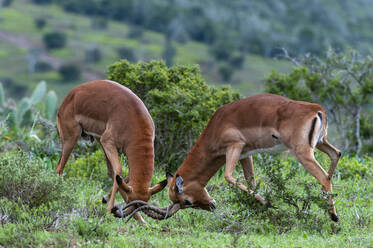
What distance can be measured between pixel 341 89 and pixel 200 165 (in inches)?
277

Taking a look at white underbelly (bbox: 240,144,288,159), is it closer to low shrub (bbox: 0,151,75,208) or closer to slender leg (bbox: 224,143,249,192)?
slender leg (bbox: 224,143,249,192)

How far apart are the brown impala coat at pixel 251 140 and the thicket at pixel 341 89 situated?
5810 millimetres

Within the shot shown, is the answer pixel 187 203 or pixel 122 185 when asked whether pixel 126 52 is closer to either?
pixel 187 203

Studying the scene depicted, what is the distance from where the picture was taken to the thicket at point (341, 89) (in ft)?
41.4

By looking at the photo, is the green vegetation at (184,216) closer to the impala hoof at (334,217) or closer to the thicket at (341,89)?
the impala hoof at (334,217)

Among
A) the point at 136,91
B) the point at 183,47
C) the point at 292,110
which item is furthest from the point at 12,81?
the point at 292,110

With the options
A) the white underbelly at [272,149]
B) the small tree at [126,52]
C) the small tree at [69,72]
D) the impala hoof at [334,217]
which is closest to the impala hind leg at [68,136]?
the white underbelly at [272,149]

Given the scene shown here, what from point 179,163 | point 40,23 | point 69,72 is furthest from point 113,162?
point 40,23

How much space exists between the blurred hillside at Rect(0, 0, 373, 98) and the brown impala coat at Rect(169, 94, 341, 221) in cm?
5564

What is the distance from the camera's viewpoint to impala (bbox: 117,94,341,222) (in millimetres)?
6258

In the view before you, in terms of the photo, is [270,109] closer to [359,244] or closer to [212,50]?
[359,244]

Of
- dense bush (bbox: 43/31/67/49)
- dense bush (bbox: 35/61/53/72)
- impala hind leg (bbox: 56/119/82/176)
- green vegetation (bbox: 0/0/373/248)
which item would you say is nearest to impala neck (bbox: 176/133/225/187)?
green vegetation (bbox: 0/0/373/248)

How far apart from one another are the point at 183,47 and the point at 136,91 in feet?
230

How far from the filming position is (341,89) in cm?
1293
